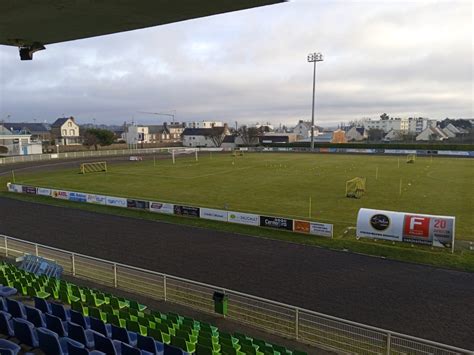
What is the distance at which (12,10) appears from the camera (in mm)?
9141

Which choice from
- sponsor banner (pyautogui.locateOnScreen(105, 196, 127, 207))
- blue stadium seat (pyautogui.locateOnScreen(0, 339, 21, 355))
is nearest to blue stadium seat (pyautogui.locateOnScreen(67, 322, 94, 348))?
blue stadium seat (pyautogui.locateOnScreen(0, 339, 21, 355))

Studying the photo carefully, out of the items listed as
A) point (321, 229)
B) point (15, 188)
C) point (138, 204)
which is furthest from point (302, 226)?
point (15, 188)

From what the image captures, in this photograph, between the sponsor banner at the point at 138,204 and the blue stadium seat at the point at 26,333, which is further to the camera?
the sponsor banner at the point at 138,204

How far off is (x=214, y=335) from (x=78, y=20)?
368 inches

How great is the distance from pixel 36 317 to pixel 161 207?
21.3 m

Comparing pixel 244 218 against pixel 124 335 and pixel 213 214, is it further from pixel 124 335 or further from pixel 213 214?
pixel 124 335

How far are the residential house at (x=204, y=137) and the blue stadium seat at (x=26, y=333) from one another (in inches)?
5502

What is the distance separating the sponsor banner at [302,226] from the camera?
24984 millimetres

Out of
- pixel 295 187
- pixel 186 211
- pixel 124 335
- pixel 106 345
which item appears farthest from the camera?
pixel 295 187

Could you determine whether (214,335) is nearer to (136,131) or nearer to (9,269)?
(9,269)

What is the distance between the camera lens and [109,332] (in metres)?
9.76

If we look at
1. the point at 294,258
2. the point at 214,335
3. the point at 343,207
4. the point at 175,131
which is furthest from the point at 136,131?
the point at 214,335

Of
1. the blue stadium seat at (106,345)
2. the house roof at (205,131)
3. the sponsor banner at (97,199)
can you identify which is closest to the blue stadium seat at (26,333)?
the blue stadium seat at (106,345)

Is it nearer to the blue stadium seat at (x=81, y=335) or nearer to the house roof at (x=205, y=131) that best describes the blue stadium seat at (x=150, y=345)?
the blue stadium seat at (x=81, y=335)
